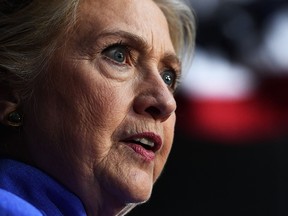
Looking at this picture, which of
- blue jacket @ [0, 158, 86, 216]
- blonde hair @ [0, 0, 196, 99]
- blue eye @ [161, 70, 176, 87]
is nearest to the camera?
blue jacket @ [0, 158, 86, 216]

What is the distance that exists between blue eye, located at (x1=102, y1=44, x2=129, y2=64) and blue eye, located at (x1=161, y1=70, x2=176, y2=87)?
137 mm

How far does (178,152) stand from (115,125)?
7.11 ft

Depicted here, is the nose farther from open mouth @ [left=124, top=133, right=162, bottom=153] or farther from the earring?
the earring

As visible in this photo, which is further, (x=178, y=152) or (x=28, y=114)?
(x=178, y=152)

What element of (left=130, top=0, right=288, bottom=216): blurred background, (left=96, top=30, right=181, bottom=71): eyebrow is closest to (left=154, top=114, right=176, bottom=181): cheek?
(left=96, top=30, right=181, bottom=71): eyebrow

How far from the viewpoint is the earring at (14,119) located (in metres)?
1.47

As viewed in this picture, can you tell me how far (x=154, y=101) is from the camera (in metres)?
1.47

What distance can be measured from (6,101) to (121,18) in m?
0.28

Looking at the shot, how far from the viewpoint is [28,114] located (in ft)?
4.78

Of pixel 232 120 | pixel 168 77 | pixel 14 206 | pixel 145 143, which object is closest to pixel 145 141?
pixel 145 143

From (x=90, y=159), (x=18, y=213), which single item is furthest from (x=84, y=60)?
(x=18, y=213)

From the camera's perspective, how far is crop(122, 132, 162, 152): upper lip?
1456 millimetres

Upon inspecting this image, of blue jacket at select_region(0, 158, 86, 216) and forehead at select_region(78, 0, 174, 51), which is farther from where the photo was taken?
forehead at select_region(78, 0, 174, 51)

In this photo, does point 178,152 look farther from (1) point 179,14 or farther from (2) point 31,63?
(2) point 31,63
